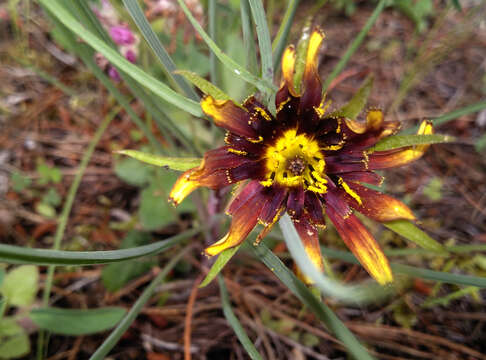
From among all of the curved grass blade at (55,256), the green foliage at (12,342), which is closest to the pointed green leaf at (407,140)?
the curved grass blade at (55,256)

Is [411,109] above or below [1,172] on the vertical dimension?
above

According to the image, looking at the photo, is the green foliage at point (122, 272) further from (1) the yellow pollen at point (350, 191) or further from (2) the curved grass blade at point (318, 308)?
(1) the yellow pollen at point (350, 191)

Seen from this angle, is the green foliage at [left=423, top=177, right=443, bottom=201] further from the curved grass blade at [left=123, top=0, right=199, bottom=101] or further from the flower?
the curved grass blade at [left=123, top=0, right=199, bottom=101]

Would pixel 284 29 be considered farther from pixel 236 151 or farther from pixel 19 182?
→ pixel 19 182

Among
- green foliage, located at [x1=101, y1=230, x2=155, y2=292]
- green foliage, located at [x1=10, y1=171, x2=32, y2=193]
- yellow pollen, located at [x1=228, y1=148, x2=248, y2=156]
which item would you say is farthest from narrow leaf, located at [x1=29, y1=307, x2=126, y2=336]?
green foliage, located at [x1=10, y1=171, x2=32, y2=193]

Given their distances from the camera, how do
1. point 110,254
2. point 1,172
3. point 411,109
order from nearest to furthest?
point 110,254, point 1,172, point 411,109

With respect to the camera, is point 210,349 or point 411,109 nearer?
point 210,349

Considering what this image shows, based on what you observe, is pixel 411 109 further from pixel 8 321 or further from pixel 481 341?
pixel 8 321

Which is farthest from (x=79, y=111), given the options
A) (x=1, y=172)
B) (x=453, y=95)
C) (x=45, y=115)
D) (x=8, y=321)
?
(x=453, y=95)
